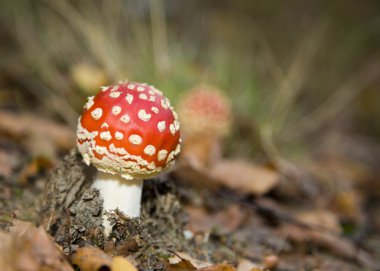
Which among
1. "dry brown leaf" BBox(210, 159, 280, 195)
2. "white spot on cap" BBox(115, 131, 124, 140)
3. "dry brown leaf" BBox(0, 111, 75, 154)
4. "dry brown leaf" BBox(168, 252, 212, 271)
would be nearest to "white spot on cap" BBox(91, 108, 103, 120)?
"white spot on cap" BBox(115, 131, 124, 140)

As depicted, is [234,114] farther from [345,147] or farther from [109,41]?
[345,147]

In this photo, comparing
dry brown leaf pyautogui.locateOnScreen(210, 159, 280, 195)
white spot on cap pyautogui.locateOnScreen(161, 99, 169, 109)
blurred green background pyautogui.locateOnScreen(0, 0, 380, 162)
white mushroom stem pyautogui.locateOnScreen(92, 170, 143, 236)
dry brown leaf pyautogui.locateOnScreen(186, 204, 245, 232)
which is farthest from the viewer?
blurred green background pyautogui.locateOnScreen(0, 0, 380, 162)

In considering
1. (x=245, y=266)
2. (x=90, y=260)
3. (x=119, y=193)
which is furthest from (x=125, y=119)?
(x=245, y=266)

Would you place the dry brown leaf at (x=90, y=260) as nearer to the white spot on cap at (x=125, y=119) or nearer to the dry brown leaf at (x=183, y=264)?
the dry brown leaf at (x=183, y=264)

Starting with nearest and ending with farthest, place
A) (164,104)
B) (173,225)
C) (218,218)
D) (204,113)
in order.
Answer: (164,104) → (173,225) → (218,218) → (204,113)

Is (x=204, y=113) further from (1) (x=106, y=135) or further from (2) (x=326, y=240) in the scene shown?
(1) (x=106, y=135)

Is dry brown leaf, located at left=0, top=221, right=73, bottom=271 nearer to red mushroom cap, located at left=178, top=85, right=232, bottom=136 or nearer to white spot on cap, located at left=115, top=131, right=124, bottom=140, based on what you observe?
white spot on cap, located at left=115, top=131, right=124, bottom=140
